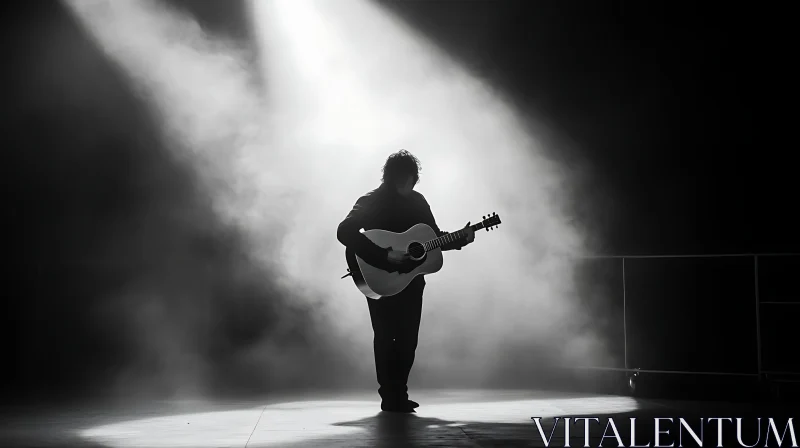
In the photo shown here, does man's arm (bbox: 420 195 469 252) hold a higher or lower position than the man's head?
lower

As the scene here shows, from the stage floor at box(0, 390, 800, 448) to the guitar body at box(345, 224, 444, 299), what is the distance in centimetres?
74

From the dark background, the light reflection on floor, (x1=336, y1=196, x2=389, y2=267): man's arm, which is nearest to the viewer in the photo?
the light reflection on floor

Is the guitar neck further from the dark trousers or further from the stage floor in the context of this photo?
the stage floor

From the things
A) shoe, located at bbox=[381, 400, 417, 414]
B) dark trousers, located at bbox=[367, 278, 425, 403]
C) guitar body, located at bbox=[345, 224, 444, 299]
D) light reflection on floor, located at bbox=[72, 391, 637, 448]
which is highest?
guitar body, located at bbox=[345, 224, 444, 299]

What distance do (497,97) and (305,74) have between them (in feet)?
6.19

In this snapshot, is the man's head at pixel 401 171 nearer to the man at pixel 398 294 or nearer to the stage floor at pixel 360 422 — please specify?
the man at pixel 398 294

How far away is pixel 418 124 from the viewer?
817cm

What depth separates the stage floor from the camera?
3971 millimetres

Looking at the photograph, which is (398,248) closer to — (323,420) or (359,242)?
(359,242)

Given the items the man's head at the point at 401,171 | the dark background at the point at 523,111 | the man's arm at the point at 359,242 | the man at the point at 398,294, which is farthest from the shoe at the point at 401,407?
the dark background at the point at 523,111

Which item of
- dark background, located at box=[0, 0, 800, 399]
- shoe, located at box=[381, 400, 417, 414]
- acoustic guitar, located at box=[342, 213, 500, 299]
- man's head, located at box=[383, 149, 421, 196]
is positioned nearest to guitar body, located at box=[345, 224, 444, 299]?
acoustic guitar, located at box=[342, 213, 500, 299]

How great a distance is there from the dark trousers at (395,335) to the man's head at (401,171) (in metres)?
0.58

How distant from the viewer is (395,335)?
512 centimetres

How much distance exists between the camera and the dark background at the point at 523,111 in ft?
25.5
